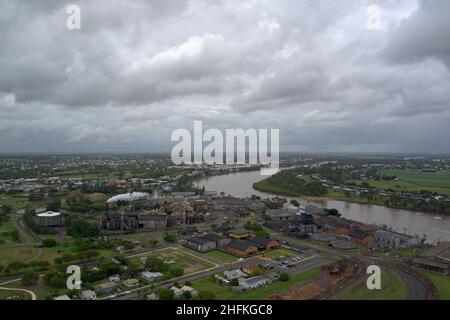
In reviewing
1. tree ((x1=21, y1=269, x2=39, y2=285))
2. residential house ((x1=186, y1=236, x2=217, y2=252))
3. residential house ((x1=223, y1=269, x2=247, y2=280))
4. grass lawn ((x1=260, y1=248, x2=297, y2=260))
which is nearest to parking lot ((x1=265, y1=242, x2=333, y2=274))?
grass lawn ((x1=260, y1=248, x2=297, y2=260))

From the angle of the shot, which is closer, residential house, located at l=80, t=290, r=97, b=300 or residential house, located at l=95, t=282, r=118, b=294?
residential house, located at l=80, t=290, r=97, b=300

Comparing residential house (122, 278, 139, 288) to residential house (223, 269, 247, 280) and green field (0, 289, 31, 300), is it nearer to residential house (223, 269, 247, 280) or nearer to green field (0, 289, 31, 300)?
green field (0, 289, 31, 300)

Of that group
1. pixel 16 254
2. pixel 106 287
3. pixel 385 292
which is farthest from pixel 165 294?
pixel 16 254

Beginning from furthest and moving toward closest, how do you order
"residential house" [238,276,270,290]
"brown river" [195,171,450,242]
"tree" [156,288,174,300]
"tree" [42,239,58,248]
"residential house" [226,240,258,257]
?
1. "brown river" [195,171,450,242]
2. "tree" [42,239,58,248]
3. "residential house" [226,240,258,257]
4. "residential house" [238,276,270,290]
5. "tree" [156,288,174,300]

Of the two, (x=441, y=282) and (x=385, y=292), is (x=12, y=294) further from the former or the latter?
(x=441, y=282)
